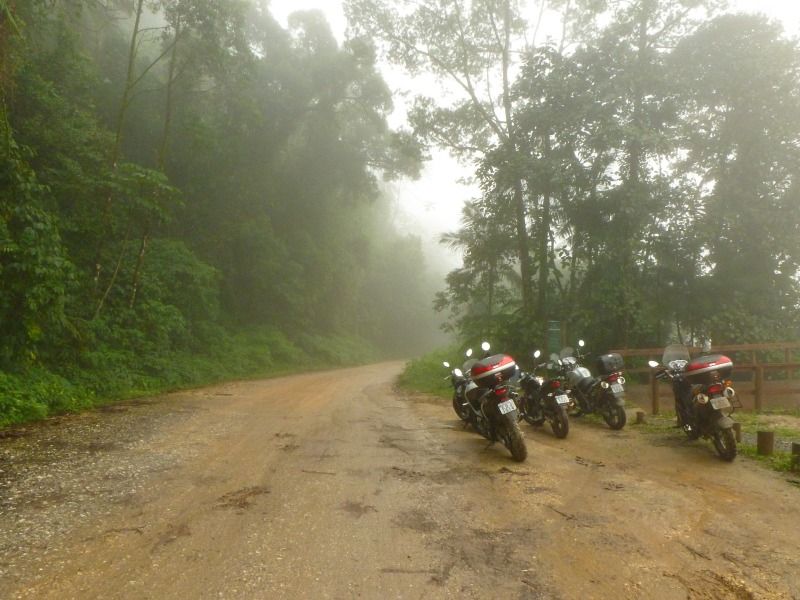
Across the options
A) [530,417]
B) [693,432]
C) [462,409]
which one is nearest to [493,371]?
[462,409]

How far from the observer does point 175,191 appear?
12391 mm

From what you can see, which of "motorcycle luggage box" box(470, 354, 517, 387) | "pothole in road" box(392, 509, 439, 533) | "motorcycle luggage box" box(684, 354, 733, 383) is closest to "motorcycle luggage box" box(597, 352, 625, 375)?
"motorcycle luggage box" box(684, 354, 733, 383)

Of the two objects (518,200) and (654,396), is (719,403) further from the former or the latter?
(518,200)

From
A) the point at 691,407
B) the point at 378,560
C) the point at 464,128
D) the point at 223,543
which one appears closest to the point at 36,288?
the point at 223,543

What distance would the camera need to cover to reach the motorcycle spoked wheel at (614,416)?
7648 mm

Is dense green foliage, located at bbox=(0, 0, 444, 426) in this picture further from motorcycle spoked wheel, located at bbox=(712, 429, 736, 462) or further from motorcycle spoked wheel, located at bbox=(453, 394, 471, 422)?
motorcycle spoked wheel, located at bbox=(712, 429, 736, 462)

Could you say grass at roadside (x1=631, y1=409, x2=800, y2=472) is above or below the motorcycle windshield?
below

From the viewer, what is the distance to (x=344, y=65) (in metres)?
20.2

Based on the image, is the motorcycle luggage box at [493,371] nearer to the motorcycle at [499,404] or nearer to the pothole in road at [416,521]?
the motorcycle at [499,404]

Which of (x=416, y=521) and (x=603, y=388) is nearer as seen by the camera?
(x=416, y=521)

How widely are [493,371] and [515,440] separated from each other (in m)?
0.78

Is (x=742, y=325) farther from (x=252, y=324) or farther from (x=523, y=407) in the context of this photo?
(x=252, y=324)

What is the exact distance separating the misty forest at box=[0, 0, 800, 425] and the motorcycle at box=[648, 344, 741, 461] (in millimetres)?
6141

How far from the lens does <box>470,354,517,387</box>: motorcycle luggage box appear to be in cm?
607
